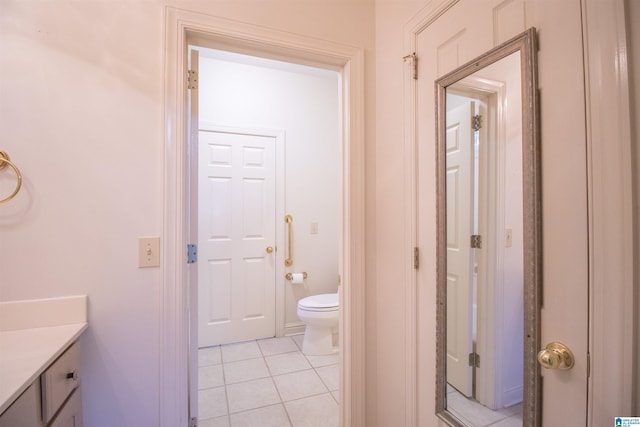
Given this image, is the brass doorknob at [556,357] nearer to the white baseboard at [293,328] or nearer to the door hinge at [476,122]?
the door hinge at [476,122]

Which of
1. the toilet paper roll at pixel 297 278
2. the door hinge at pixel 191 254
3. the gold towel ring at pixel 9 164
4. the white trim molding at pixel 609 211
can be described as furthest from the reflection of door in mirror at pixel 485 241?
the toilet paper roll at pixel 297 278

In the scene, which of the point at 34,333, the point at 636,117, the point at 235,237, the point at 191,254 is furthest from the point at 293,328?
the point at 636,117

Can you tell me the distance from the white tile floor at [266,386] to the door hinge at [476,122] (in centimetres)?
175

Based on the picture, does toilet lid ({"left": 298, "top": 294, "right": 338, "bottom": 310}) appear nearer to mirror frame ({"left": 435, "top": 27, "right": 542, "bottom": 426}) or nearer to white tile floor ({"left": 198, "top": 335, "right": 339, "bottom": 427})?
white tile floor ({"left": 198, "top": 335, "right": 339, "bottom": 427})

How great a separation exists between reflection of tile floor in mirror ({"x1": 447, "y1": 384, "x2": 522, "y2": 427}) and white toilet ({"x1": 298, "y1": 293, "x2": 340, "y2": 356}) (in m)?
1.44

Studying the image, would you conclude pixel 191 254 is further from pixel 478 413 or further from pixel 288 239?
pixel 288 239

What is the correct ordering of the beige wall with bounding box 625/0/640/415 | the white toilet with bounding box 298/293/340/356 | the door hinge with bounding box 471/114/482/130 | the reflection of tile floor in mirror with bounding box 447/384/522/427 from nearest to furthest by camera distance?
the beige wall with bounding box 625/0/640/415
the reflection of tile floor in mirror with bounding box 447/384/522/427
the door hinge with bounding box 471/114/482/130
the white toilet with bounding box 298/293/340/356

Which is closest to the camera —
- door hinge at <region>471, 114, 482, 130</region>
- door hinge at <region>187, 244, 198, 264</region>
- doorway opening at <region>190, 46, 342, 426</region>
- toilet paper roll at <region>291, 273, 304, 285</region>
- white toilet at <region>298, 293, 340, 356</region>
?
door hinge at <region>471, 114, 482, 130</region>

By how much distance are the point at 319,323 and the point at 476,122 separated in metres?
2.02

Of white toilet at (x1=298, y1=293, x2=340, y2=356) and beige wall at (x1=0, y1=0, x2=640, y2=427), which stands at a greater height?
beige wall at (x1=0, y1=0, x2=640, y2=427)

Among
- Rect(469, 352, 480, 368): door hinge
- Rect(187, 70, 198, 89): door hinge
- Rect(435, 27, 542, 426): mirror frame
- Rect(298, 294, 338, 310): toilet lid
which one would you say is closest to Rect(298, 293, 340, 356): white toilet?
Rect(298, 294, 338, 310): toilet lid

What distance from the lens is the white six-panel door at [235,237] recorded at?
257 centimetres

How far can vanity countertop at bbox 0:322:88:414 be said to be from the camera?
2.20ft

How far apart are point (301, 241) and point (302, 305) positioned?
0.68 meters
